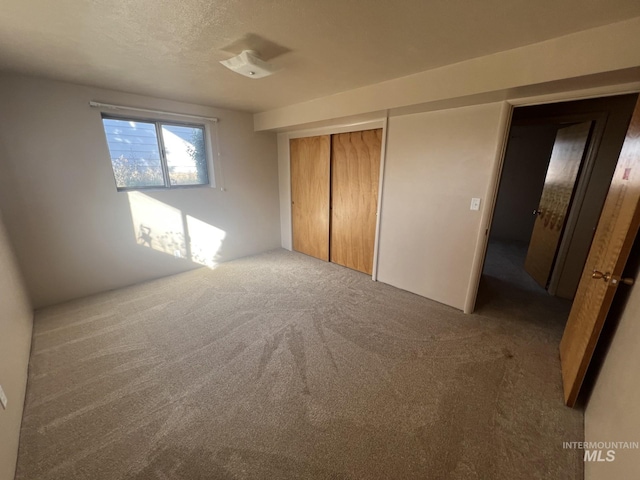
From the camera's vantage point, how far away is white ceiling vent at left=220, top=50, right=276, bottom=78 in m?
1.71

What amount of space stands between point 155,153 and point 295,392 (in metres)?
3.23

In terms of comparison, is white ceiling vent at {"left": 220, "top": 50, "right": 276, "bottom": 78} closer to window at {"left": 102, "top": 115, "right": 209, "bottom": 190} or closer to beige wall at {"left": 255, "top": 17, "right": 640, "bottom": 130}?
beige wall at {"left": 255, "top": 17, "right": 640, "bottom": 130}

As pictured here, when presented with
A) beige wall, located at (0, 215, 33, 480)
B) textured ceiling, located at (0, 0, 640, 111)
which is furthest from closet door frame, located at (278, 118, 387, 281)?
beige wall, located at (0, 215, 33, 480)

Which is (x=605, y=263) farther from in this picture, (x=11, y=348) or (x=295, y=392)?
(x=11, y=348)

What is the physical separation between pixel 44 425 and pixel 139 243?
6.87ft

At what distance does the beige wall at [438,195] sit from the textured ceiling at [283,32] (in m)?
0.60

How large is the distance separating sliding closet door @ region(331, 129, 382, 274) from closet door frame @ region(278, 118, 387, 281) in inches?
3.4

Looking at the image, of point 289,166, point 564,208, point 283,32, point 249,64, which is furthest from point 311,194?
point 564,208

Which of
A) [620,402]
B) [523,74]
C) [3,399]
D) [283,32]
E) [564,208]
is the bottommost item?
[3,399]

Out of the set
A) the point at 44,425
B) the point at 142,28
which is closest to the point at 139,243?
the point at 44,425

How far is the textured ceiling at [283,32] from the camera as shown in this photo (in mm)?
1288

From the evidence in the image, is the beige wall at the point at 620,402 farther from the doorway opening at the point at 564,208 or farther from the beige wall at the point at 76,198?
the beige wall at the point at 76,198

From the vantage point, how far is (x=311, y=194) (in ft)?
13.1

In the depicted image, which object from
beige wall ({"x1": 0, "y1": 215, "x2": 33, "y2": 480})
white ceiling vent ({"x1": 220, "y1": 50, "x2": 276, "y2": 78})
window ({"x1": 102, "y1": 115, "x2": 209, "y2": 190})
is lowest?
beige wall ({"x1": 0, "y1": 215, "x2": 33, "y2": 480})
